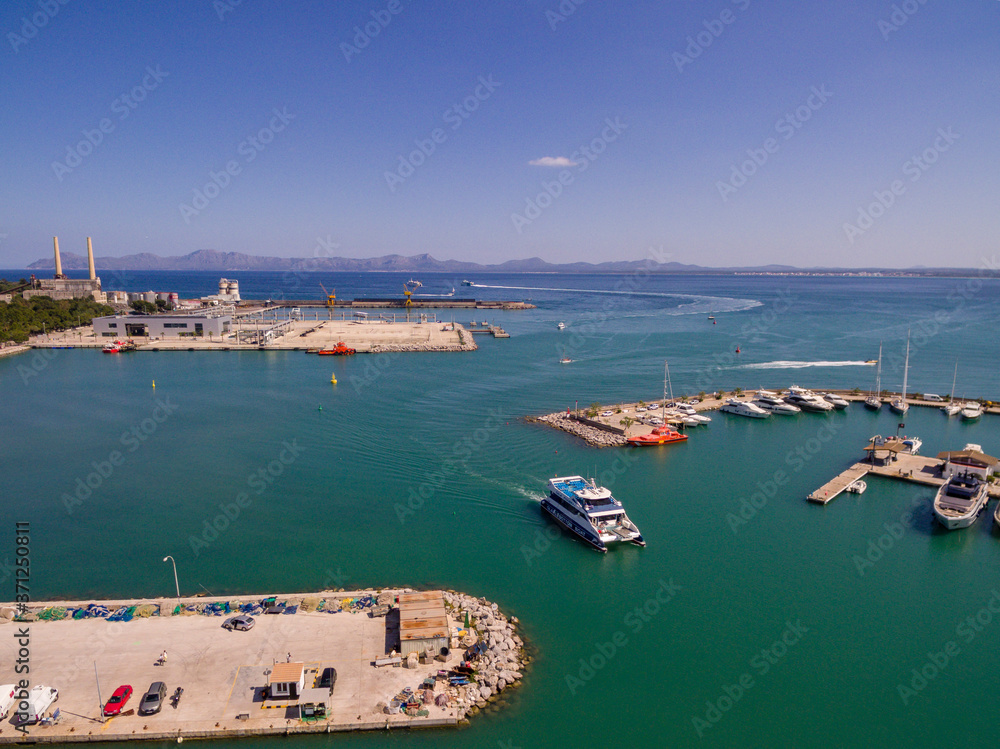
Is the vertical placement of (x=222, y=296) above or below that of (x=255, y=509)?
above

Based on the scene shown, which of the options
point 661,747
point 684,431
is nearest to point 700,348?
point 684,431

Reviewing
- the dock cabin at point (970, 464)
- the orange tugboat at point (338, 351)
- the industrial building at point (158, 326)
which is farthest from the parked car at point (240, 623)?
the industrial building at point (158, 326)

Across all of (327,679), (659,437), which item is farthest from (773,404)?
(327,679)

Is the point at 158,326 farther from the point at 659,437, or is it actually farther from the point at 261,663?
the point at 261,663

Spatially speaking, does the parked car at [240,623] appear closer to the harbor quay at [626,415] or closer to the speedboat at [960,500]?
the harbor quay at [626,415]

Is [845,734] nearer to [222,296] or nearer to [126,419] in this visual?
[126,419]
